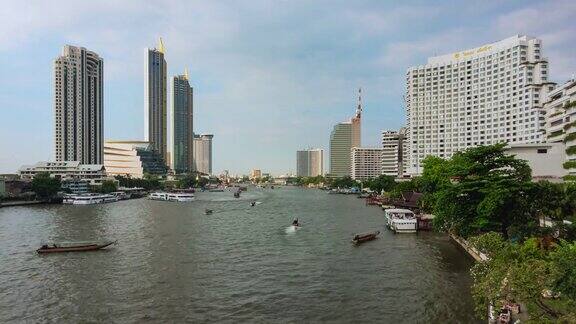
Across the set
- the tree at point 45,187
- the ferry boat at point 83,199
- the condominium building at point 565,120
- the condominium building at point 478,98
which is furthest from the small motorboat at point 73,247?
the condominium building at point 478,98

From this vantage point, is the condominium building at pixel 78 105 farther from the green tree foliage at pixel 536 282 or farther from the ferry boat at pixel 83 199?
the green tree foliage at pixel 536 282

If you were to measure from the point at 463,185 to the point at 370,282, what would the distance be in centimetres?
1225

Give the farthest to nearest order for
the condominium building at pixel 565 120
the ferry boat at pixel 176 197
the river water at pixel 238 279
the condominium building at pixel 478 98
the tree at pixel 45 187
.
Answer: the ferry boat at pixel 176 197, the tree at pixel 45 187, the condominium building at pixel 478 98, the condominium building at pixel 565 120, the river water at pixel 238 279

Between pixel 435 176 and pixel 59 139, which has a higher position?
pixel 59 139

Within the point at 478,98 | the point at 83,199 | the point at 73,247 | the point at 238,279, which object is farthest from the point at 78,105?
the point at 238,279

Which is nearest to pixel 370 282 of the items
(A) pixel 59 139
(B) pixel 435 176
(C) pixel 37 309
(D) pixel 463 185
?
(D) pixel 463 185

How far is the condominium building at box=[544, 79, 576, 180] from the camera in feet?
174

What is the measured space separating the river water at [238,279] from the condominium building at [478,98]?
72.0 meters

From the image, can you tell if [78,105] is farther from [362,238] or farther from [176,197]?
[362,238]

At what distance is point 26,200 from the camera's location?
374 feet

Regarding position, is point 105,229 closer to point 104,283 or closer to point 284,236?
point 284,236

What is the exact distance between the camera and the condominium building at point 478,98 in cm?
10862

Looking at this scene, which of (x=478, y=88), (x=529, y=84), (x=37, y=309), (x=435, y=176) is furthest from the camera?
(x=478, y=88)

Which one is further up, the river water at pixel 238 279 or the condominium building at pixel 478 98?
the condominium building at pixel 478 98
